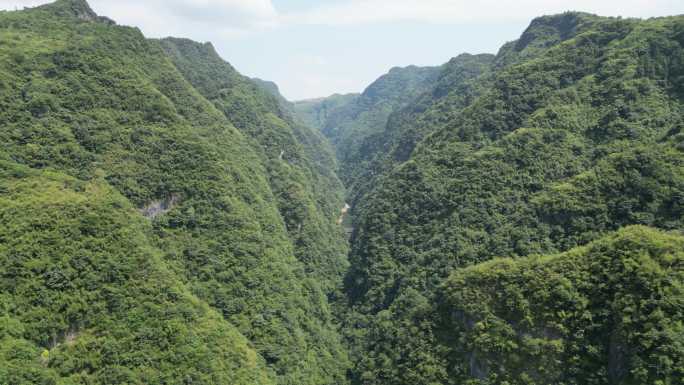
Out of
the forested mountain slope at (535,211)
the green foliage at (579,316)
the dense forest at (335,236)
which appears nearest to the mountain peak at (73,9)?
the dense forest at (335,236)

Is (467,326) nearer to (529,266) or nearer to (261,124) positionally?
(529,266)

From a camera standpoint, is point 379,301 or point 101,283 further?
point 379,301

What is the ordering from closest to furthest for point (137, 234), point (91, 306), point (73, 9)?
point (91, 306), point (137, 234), point (73, 9)

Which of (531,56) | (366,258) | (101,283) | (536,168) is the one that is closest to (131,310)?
(101,283)

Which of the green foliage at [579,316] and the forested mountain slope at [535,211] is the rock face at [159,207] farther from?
the green foliage at [579,316]

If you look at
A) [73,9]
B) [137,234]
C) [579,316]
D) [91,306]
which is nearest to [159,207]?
[137,234]

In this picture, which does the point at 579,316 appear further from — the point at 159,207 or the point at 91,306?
the point at 159,207
